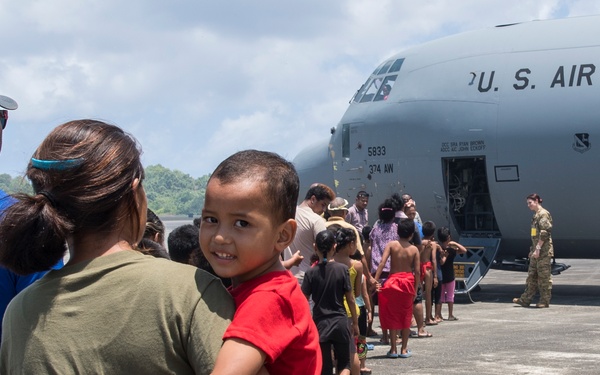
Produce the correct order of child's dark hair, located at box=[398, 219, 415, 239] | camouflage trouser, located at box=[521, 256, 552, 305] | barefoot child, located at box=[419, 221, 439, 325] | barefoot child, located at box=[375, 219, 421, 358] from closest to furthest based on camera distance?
barefoot child, located at box=[375, 219, 421, 358], child's dark hair, located at box=[398, 219, 415, 239], barefoot child, located at box=[419, 221, 439, 325], camouflage trouser, located at box=[521, 256, 552, 305]

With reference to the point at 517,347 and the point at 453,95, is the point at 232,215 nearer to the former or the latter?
the point at 517,347

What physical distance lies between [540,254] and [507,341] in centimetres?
422

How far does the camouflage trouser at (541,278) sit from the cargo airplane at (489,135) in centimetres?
94

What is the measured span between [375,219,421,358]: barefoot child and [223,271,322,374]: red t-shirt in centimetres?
852

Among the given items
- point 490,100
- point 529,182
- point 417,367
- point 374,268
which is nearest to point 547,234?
point 529,182

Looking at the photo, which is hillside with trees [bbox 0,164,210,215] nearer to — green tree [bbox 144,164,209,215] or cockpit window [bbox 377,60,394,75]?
green tree [bbox 144,164,209,215]

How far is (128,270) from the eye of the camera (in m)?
2.52

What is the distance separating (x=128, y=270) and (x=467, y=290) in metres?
14.9

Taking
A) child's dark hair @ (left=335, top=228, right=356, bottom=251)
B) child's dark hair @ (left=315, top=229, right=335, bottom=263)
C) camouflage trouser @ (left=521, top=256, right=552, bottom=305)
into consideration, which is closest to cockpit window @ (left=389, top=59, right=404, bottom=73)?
camouflage trouser @ (left=521, top=256, right=552, bottom=305)

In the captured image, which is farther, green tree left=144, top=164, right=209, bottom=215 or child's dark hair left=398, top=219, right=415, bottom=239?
green tree left=144, top=164, right=209, bottom=215

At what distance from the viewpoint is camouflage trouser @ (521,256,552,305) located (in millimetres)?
15844

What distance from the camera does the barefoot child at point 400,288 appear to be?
11.0 m

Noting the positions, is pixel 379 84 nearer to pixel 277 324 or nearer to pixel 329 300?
pixel 329 300

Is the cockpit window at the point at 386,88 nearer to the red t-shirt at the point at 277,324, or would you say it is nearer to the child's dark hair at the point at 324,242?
the child's dark hair at the point at 324,242
